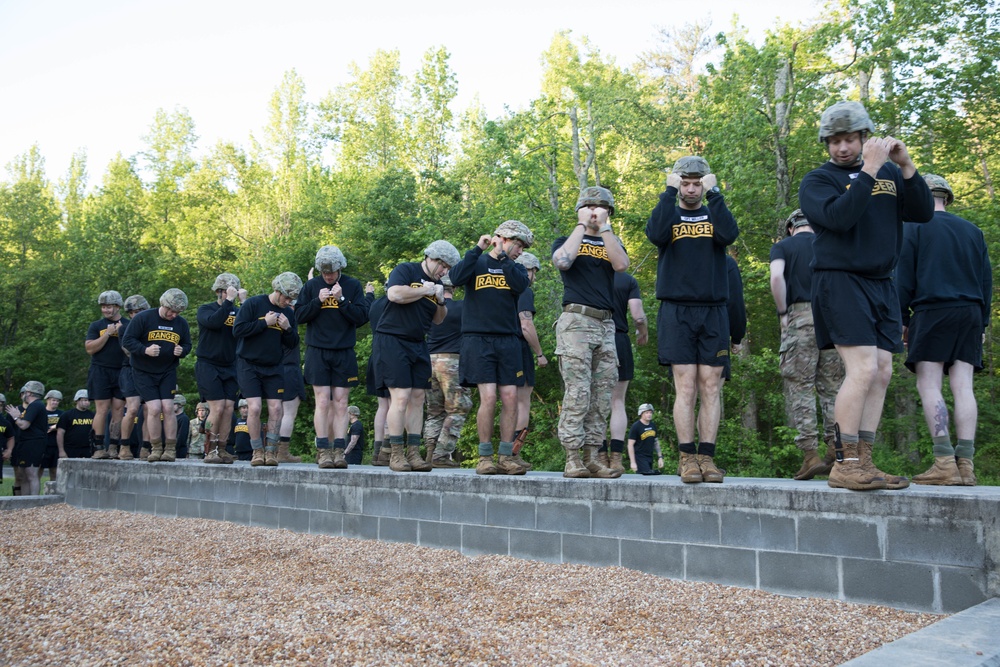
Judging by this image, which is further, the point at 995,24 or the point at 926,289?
the point at 995,24

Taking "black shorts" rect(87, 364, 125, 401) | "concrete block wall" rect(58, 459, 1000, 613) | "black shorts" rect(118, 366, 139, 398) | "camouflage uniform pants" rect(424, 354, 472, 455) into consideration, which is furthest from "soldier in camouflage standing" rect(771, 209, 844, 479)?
"black shorts" rect(87, 364, 125, 401)

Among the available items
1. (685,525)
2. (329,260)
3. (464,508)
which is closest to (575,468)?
(464,508)

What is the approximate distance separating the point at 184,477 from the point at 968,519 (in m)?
8.14

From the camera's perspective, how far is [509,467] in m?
7.05

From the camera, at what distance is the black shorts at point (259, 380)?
9539 mm

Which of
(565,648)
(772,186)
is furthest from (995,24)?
(565,648)

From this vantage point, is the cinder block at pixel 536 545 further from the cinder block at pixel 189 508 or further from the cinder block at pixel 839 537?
the cinder block at pixel 189 508

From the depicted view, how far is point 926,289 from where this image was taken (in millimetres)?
5535

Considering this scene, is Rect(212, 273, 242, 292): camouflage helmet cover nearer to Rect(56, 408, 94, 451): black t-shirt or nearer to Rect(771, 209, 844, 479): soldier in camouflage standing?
Rect(56, 408, 94, 451): black t-shirt

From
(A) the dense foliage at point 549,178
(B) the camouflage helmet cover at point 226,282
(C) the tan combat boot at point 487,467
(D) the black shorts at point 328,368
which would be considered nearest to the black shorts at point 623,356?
(C) the tan combat boot at point 487,467

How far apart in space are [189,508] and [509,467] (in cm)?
445

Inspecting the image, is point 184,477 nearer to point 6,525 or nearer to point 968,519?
point 6,525

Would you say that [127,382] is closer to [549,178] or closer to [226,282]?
[226,282]

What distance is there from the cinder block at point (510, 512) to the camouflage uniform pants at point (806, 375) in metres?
2.02
